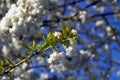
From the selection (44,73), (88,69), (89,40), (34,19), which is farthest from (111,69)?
(34,19)

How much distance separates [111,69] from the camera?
8.71 meters

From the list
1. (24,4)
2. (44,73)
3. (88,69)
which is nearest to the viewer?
(24,4)

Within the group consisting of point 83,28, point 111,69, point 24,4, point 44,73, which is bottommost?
point 24,4

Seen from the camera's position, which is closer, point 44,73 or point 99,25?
point 44,73

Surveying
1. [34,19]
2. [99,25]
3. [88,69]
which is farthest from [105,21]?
[34,19]

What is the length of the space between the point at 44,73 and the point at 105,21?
6.07 feet

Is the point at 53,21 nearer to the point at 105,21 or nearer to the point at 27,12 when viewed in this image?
the point at 105,21

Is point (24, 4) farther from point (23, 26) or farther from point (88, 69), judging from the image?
point (88, 69)

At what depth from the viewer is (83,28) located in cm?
880

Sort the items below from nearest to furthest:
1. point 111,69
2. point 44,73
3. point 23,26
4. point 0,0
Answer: point 23,26, point 0,0, point 44,73, point 111,69

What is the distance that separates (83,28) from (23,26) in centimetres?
466

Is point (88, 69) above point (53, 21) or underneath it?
underneath

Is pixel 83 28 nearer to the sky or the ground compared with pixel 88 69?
nearer to the sky

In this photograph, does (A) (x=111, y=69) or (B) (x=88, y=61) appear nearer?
(B) (x=88, y=61)
